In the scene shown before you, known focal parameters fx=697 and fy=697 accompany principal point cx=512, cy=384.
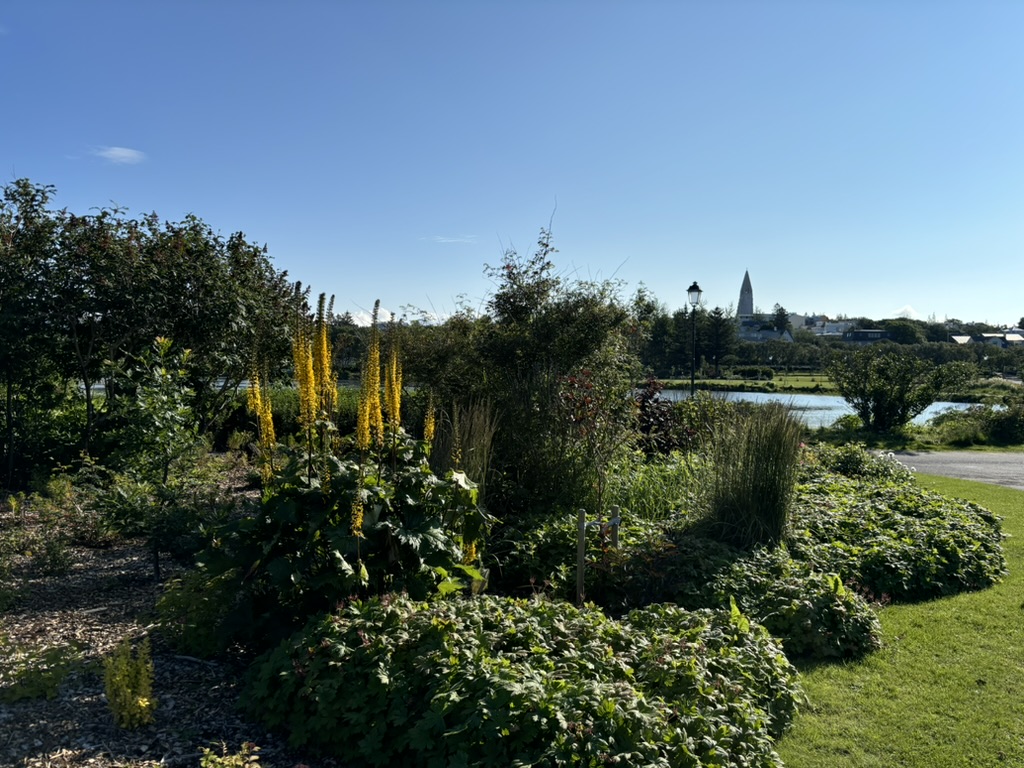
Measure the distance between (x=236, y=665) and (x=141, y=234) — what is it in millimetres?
6348

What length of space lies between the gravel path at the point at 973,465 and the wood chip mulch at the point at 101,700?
38.9ft

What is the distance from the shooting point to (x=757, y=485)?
573 cm

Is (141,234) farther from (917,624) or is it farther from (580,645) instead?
(917,624)

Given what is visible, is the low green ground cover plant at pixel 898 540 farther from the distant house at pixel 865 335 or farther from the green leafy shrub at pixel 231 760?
the distant house at pixel 865 335

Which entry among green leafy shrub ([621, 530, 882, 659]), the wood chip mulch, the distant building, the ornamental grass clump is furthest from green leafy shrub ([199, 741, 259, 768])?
the distant building

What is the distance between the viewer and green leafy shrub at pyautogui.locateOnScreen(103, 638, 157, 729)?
9.39 feet

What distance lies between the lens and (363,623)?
124 inches

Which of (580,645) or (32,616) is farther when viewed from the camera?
(32,616)

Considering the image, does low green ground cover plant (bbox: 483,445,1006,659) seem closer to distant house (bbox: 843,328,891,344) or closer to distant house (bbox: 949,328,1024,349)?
distant house (bbox: 949,328,1024,349)

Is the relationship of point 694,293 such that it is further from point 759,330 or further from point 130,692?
point 759,330

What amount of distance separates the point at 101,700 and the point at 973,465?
15.2 metres

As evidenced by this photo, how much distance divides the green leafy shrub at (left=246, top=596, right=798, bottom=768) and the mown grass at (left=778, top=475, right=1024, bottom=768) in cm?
25

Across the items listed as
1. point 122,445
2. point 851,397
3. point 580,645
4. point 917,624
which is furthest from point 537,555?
point 851,397

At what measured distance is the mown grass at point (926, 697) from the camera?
3174mm
